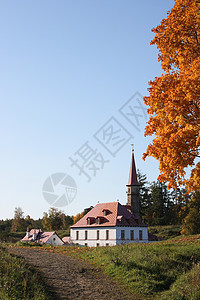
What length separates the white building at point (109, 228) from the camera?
154ft

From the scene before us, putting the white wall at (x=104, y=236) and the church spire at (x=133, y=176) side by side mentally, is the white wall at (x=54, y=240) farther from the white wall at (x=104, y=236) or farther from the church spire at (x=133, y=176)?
the church spire at (x=133, y=176)

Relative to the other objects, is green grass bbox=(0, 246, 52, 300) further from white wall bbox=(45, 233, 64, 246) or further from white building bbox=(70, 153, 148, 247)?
white wall bbox=(45, 233, 64, 246)

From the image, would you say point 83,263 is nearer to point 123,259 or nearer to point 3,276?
point 123,259

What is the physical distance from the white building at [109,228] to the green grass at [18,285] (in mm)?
36758

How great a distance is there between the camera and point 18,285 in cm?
928

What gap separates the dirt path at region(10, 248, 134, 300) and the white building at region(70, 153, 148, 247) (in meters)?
33.6

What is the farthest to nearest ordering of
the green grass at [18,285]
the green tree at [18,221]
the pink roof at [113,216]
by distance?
the green tree at [18,221], the pink roof at [113,216], the green grass at [18,285]

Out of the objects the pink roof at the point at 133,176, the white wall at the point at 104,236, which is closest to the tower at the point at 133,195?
the pink roof at the point at 133,176

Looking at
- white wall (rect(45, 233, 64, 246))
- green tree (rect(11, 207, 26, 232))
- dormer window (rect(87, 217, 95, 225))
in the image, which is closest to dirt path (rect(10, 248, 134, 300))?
white wall (rect(45, 233, 64, 246))

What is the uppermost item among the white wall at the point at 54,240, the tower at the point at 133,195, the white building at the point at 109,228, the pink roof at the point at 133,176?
the pink roof at the point at 133,176

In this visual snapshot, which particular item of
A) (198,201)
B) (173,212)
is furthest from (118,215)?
(173,212)

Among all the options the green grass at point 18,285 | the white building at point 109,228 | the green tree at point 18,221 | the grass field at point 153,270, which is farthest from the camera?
the green tree at point 18,221

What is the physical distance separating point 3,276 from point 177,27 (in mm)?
11530

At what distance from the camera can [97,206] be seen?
52.6 m
